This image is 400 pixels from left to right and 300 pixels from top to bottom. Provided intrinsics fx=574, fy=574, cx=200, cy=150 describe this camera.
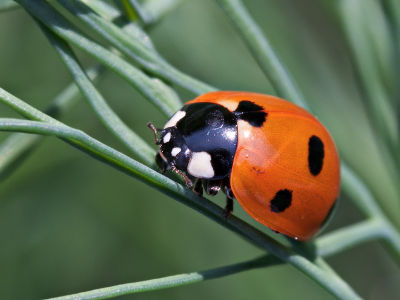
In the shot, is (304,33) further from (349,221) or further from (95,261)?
(95,261)

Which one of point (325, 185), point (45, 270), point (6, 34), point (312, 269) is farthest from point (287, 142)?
point (6, 34)

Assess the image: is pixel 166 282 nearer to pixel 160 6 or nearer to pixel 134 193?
pixel 160 6

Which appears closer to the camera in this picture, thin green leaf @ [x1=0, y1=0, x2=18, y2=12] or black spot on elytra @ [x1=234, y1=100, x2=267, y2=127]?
thin green leaf @ [x1=0, y1=0, x2=18, y2=12]

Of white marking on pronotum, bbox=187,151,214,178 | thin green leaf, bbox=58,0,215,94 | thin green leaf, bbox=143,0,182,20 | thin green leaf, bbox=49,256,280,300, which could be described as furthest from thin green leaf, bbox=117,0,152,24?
thin green leaf, bbox=49,256,280,300

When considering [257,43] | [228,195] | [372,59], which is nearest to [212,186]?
[228,195]

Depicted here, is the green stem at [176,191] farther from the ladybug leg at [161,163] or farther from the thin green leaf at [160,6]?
the thin green leaf at [160,6]

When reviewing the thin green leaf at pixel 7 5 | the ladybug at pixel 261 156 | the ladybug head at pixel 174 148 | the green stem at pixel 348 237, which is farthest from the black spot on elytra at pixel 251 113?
the thin green leaf at pixel 7 5

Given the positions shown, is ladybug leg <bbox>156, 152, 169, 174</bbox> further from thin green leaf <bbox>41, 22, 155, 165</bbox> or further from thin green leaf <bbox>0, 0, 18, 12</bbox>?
thin green leaf <bbox>0, 0, 18, 12</bbox>
